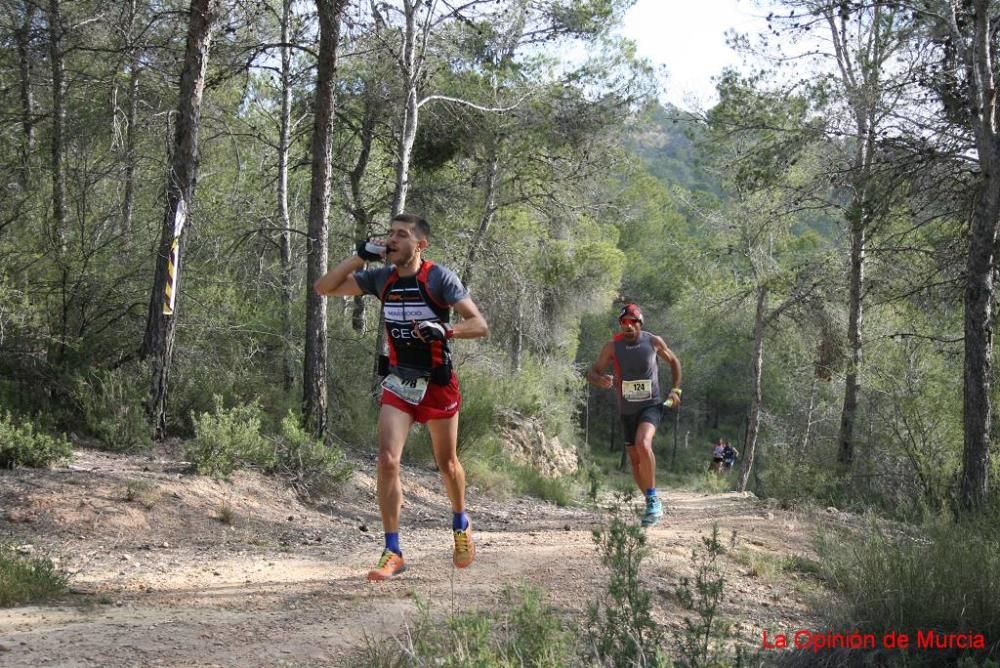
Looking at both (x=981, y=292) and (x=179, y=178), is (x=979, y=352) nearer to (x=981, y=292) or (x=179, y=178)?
(x=981, y=292)

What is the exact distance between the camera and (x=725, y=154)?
20.0 metres

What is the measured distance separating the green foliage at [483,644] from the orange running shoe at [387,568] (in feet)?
4.41

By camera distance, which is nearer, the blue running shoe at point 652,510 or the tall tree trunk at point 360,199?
the blue running shoe at point 652,510

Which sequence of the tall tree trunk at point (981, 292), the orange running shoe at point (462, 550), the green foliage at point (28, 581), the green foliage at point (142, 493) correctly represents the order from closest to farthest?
the green foliage at point (28, 581), the orange running shoe at point (462, 550), the green foliage at point (142, 493), the tall tree trunk at point (981, 292)

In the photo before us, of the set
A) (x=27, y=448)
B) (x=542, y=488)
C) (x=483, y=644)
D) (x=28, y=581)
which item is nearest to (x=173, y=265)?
(x=27, y=448)

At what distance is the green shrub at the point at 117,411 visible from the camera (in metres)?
9.61

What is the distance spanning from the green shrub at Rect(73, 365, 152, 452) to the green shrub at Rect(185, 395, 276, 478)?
893 mm

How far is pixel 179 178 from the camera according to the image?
9742 mm

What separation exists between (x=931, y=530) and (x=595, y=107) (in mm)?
13019

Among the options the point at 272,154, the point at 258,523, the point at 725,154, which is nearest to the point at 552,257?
the point at 725,154

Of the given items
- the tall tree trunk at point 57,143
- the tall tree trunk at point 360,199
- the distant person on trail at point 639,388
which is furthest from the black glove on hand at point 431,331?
the tall tree trunk at point 360,199

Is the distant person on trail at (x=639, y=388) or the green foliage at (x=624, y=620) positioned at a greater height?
the distant person on trail at (x=639, y=388)

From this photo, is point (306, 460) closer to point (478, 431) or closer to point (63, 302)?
point (63, 302)

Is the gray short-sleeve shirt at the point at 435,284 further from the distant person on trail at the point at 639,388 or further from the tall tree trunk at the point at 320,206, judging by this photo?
the tall tree trunk at the point at 320,206
